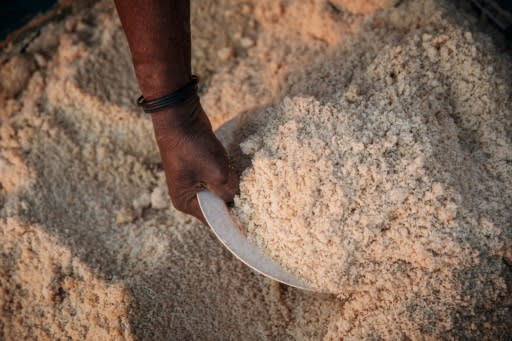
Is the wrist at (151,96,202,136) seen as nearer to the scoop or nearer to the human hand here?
the human hand

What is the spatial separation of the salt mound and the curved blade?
0.02 m

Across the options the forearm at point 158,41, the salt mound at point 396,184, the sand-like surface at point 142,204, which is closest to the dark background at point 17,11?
the sand-like surface at point 142,204

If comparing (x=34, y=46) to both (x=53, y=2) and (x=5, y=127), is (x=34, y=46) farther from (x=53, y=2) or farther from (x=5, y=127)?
(x=5, y=127)

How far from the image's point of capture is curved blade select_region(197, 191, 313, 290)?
95 centimetres

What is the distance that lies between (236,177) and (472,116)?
670 mm

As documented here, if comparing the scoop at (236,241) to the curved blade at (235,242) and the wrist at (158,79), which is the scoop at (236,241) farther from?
the wrist at (158,79)

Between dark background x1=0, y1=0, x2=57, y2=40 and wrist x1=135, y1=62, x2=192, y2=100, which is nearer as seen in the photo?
wrist x1=135, y1=62, x2=192, y2=100

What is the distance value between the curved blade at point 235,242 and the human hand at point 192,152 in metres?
0.03

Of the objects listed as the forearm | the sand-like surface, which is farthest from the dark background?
the forearm

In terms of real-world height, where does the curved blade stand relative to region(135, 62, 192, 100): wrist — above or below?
below

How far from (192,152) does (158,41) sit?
0.27 meters

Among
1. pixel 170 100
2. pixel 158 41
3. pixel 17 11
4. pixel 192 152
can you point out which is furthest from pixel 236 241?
pixel 17 11

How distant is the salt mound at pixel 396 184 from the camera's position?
889mm

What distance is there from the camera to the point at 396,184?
2.94ft
